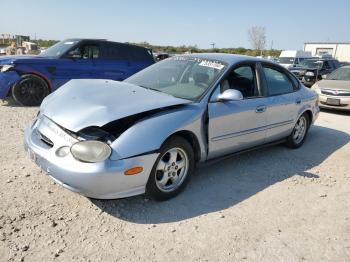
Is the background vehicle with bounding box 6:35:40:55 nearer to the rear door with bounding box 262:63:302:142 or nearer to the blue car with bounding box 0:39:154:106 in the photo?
the blue car with bounding box 0:39:154:106

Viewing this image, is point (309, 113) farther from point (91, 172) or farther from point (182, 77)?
point (91, 172)

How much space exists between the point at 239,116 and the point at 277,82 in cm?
130

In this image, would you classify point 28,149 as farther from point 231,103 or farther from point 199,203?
point 231,103

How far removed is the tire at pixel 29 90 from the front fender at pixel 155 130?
5299 mm

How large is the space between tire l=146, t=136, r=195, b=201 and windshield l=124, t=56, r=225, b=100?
0.64 m

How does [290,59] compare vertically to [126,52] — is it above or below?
below

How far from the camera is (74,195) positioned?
11.7 feet

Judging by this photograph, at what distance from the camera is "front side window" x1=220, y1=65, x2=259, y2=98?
4273mm

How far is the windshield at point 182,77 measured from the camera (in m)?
4.07

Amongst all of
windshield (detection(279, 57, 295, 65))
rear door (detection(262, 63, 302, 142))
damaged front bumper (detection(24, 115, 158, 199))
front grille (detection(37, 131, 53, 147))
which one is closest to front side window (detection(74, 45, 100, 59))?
rear door (detection(262, 63, 302, 142))

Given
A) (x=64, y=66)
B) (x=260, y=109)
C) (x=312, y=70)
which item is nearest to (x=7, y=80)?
(x=64, y=66)

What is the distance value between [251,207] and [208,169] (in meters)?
1.04

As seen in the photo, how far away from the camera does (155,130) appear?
329 centimetres

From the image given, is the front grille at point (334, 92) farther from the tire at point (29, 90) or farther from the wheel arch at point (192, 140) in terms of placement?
the tire at point (29, 90)
